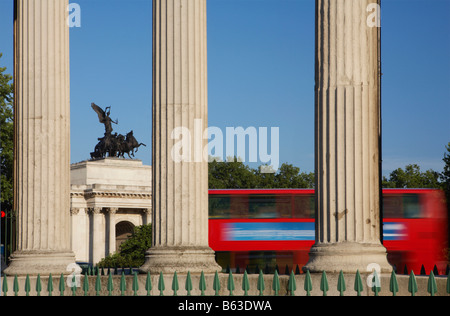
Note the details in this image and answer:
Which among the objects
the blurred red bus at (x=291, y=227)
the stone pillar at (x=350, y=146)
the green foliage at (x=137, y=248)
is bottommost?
the green foliage at (x=137, y=248)

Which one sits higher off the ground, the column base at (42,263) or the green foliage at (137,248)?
the column base at (42,263)

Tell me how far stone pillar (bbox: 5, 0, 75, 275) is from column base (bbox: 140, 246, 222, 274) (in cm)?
639

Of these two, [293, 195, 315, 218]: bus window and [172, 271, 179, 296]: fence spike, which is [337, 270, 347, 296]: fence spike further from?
[293, 195, 315, 218]: bus window

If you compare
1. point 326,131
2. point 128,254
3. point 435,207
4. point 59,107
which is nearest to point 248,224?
point 435,207

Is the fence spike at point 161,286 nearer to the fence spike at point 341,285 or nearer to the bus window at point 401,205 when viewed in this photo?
the fence spike at point 341,285

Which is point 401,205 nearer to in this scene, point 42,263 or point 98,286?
point 42,263

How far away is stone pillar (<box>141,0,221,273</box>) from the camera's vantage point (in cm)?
4603

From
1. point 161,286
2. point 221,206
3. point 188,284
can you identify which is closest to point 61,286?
point 161,286

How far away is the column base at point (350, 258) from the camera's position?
40.8 m

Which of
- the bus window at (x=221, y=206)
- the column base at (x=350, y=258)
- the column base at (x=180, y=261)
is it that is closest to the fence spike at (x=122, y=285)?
the column base at (x=180, y=261)

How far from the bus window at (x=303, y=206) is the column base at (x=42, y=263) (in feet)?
187

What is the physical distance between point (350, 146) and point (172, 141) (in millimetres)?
10182

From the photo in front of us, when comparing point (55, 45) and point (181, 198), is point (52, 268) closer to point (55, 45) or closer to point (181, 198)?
point (181, 198)
